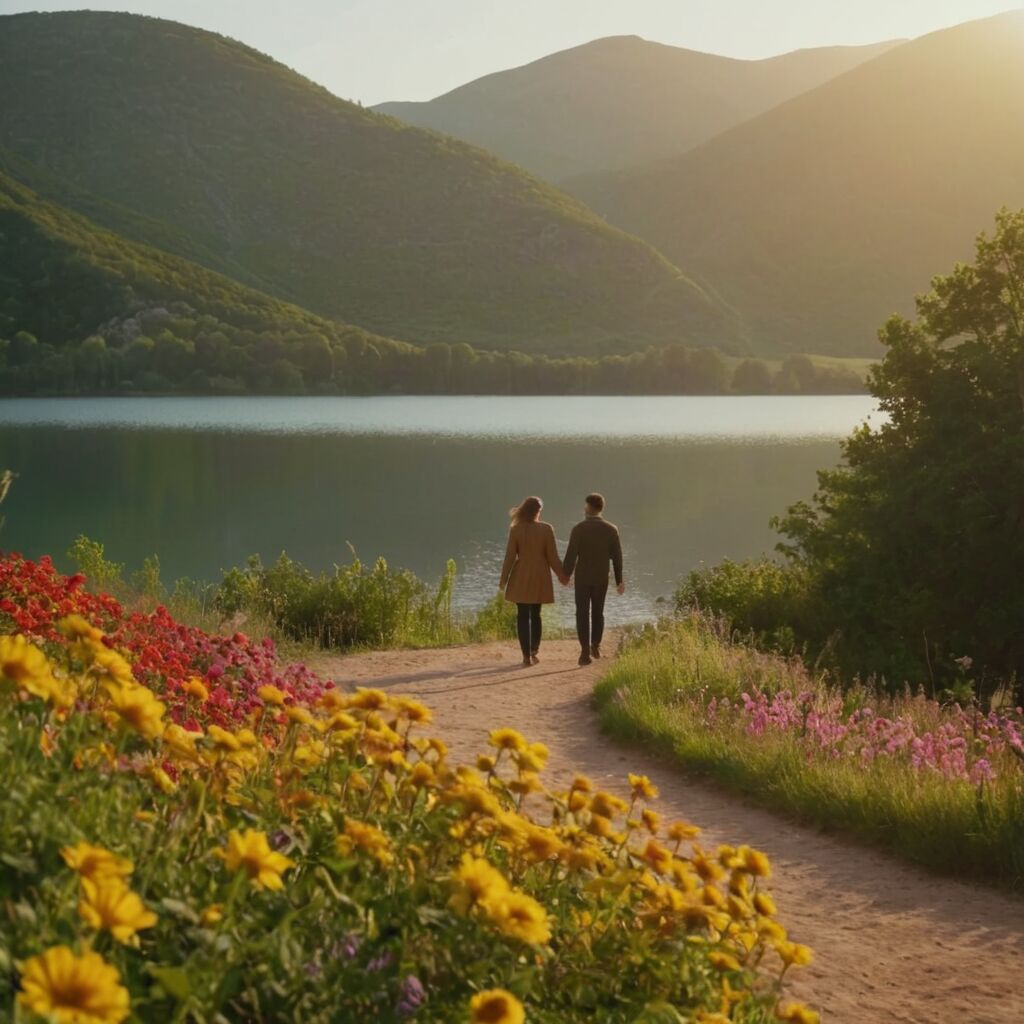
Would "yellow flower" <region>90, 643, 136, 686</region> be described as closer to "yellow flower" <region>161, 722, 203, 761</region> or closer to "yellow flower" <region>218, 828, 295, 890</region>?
"yellow flower" <region>161, 722, 203, 761</region>

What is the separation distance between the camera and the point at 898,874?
6207mm

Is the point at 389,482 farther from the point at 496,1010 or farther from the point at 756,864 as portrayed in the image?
the point at 496,1010

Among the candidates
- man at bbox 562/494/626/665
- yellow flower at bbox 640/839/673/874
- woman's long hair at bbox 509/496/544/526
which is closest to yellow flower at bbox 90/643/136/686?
yellow flower at bbox 640/839/673/874

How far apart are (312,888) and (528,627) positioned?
32.9 ft

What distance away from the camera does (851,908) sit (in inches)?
224

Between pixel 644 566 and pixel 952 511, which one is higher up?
pixel 952 511

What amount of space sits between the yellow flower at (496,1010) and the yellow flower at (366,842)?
2.05 feet

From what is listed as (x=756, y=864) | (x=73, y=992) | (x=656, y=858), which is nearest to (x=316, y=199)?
(x=656, y=858)

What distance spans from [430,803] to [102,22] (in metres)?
202

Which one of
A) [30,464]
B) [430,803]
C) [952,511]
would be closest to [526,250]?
[30,464]

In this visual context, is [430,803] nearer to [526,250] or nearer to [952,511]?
[952,511]

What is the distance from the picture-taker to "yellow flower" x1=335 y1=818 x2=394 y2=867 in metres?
2.68

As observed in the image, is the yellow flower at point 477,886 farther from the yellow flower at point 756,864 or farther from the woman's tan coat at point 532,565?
the woman's tan coat at point 532,565

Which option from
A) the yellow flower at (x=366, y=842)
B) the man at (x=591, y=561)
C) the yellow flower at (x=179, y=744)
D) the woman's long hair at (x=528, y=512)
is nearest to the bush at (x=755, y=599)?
the man at (x=591, y=561)
